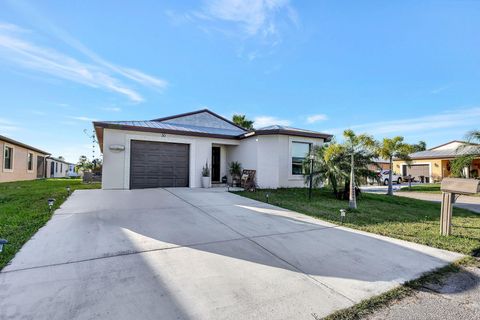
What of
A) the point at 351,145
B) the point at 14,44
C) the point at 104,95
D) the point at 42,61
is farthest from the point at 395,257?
the point at 104,95

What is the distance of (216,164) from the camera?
565 inches

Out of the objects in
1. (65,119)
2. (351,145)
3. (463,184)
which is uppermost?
(65,119)

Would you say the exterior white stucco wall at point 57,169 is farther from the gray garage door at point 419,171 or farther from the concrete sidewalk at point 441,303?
the gray garage door at point 419,171

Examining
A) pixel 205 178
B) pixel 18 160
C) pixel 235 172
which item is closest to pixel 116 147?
pixel 205 178

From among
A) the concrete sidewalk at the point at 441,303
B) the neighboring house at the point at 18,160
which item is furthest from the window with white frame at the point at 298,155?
the neighboring house at the point at 18,160

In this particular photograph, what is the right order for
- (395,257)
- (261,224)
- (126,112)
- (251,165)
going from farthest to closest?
(126,112) → (251,165) → (261,224) → (395,257)

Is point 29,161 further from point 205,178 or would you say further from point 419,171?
point 419,171

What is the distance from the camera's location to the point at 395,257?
3826 millimetres

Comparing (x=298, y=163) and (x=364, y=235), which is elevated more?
(x=298, y=163)

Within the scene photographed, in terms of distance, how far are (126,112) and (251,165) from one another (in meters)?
14.2

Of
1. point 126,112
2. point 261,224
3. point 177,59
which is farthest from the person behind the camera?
point 126,112

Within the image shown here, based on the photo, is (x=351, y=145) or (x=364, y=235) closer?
(x=364, y=235)

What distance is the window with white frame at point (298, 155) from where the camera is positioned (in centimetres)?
1278

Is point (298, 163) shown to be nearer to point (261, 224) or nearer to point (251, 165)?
point (251, 165)
